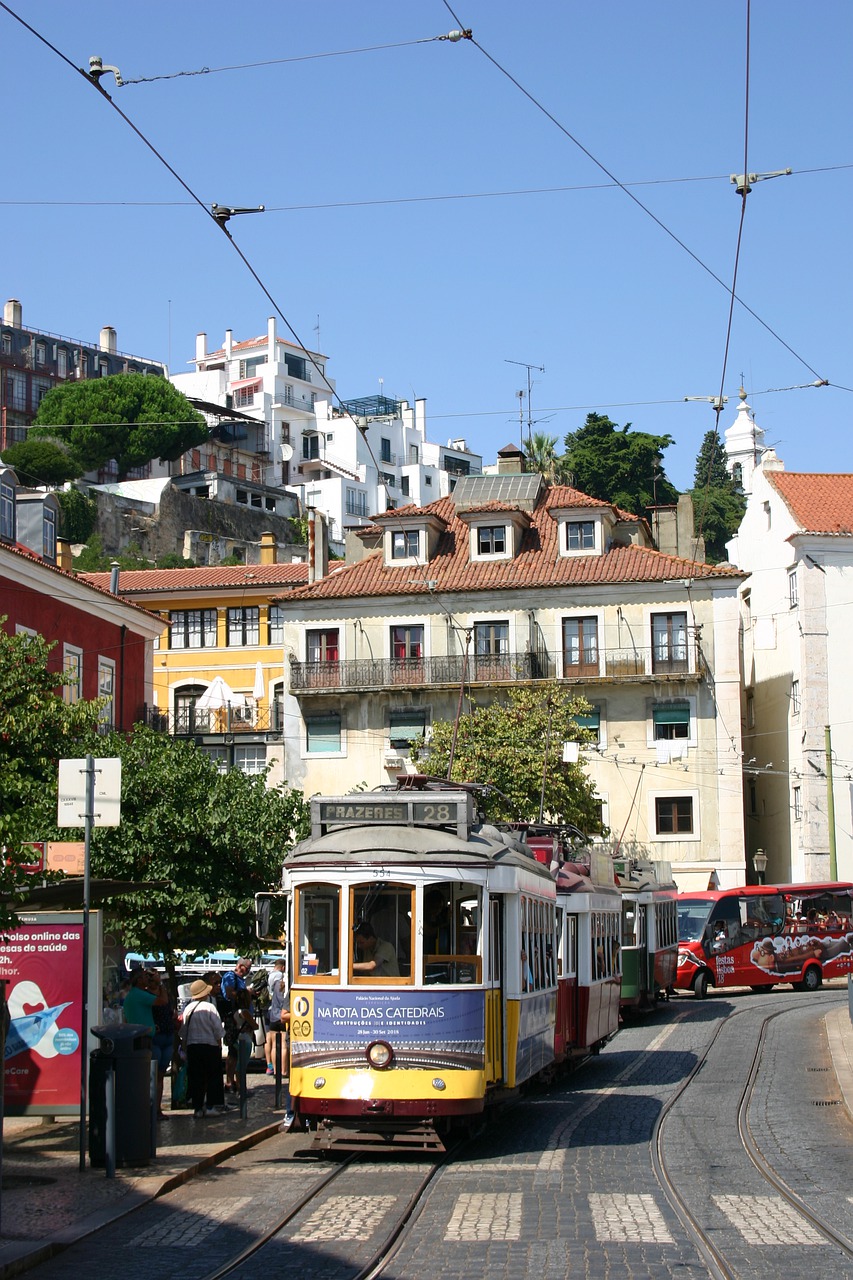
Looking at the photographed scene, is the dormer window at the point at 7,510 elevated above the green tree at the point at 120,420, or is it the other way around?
the green tree at the point at 120,420

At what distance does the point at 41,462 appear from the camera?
95.4 metres

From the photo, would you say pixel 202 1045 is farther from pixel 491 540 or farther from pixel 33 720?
pixel 491 540

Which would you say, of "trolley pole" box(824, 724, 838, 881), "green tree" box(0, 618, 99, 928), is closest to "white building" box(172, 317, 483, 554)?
"trolley pole" box(824, 724, 838, 881)

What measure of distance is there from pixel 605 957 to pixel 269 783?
30.3 metres

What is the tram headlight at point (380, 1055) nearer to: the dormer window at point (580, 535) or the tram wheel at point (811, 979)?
the tram wheel at point (811, 979)

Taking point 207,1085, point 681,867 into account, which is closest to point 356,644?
point 681,867

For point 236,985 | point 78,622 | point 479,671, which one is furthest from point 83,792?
point 479,671

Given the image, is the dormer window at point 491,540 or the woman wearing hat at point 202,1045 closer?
the woman wearing hat at point 202,1045

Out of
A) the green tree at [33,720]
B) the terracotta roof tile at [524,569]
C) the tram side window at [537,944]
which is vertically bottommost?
the tram side window at [537,944]

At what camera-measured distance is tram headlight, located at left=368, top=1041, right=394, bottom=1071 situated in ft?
44.1

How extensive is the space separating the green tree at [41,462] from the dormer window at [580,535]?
49246 millimetres

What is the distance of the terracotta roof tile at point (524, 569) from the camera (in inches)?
1972

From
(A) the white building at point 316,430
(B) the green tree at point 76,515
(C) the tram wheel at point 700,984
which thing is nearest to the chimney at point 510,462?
(C) the tram wheel at point 700,984

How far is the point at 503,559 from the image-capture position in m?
52.4
